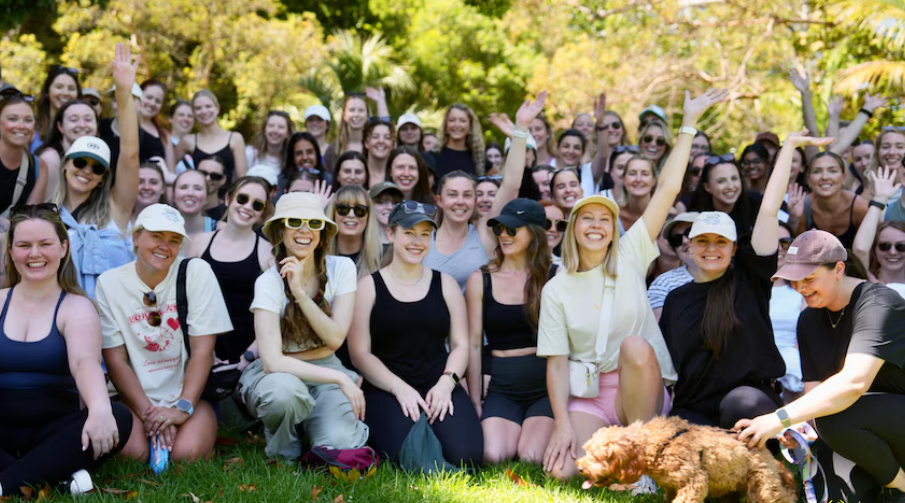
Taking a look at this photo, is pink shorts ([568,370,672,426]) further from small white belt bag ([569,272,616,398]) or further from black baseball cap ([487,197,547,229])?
black baseball cap ([487,197,547,229])

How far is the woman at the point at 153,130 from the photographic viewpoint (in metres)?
8.29

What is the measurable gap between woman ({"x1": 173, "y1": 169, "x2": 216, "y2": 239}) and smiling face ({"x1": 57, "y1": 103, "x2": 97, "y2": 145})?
97cm

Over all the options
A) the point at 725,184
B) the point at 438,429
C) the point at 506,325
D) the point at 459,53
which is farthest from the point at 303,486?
the point at 459,53

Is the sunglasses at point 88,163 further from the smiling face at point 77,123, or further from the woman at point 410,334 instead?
the woman at point 410,334

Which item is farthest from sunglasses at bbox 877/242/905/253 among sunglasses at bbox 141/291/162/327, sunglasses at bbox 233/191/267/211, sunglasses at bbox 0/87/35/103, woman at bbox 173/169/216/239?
sunglasses at bbox 0/87/35/103

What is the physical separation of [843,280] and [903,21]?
416 inches

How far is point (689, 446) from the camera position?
3.96 m

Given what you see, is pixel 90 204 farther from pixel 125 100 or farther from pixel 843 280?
pixel 843 280

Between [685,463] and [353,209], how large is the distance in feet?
11.3

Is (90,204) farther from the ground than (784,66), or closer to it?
closer to it

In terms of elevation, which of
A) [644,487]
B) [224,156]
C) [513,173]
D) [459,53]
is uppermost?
[459,53]

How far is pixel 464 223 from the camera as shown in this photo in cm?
670

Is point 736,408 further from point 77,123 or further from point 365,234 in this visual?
point 77,123

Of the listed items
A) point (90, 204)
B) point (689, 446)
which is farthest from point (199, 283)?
point (689, 446)
